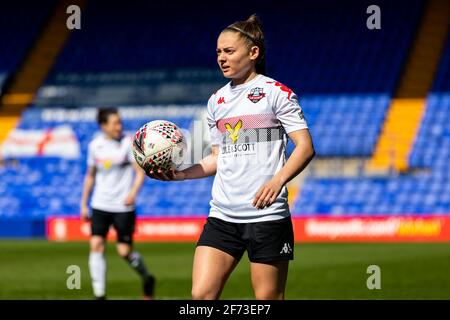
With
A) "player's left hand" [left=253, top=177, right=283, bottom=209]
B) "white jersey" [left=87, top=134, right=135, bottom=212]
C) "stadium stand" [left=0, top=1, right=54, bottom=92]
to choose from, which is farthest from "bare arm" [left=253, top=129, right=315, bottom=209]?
"stadium stand" [left=0, top=1, right=54, bottom=92]

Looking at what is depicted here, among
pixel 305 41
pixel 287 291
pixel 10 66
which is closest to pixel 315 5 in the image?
pixel 305 41

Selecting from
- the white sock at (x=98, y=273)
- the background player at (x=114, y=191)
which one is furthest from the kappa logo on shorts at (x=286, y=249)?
the background player at (x=114, y=191)

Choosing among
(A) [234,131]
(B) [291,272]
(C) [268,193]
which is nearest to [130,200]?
(B) [291,272]

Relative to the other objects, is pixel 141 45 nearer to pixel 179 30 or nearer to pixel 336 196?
pixel 179 30

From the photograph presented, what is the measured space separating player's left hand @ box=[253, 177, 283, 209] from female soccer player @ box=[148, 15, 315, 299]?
0.12 m

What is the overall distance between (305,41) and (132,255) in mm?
17620

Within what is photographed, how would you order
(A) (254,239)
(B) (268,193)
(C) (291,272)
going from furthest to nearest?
(C) (291,272)
(A) (254,239)
(B) (268,193)

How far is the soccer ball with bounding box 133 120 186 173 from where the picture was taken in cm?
534

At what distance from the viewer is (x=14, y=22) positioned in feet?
97.1

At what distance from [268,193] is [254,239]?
1.17 ft

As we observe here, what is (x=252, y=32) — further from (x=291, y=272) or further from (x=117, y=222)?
(x=291, y=272)

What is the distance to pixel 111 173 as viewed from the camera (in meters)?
10.3

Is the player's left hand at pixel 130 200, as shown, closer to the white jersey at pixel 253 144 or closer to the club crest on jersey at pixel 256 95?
the white jersey at pixel 253 144

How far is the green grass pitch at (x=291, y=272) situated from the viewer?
10.7m
